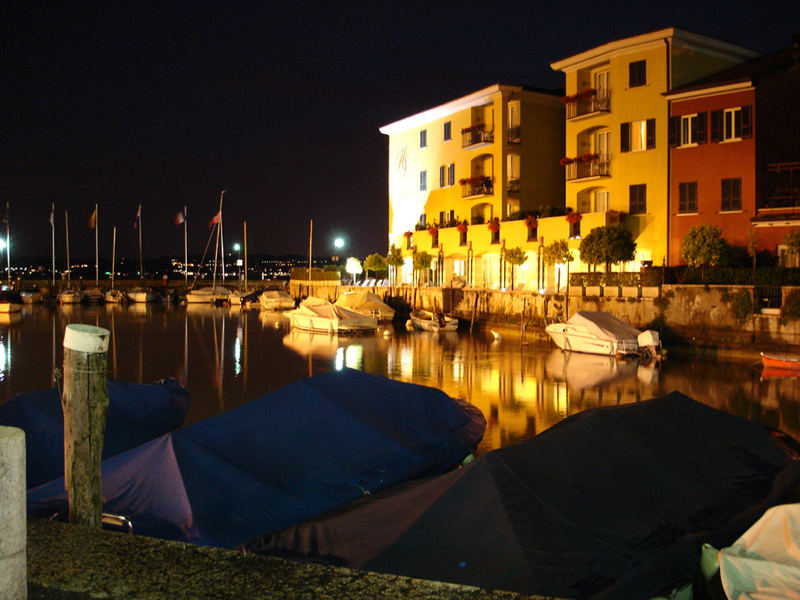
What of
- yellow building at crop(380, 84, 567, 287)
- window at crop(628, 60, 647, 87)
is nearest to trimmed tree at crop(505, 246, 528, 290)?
yellow building at crop(380, 84, 567, 287)

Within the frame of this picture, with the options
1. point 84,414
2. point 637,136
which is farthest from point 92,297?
point 84,414

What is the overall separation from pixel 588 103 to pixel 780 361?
961 inches

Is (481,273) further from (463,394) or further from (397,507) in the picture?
(397,507)

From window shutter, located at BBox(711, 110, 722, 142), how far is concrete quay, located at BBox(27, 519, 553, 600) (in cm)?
4149

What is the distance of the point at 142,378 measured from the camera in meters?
30.9

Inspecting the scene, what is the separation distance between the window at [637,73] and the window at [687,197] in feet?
24.6

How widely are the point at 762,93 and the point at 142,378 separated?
3453cm

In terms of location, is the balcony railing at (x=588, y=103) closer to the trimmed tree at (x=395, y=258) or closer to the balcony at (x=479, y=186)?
the balcony at (x=479, y=186)

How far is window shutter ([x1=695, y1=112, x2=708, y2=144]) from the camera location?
136 feet

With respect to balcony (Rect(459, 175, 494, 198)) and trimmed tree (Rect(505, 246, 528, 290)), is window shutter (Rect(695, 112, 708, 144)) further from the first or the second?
balcony (Rect(459, 175, 494, 198))

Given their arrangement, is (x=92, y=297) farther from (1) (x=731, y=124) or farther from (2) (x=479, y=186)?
(1) (x=731, y=124)

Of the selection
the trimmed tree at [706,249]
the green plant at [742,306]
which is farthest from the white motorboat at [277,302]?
the green plant at [742,306]

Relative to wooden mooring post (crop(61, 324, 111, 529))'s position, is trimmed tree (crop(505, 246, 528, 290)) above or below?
above

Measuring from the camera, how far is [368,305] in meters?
59.7
